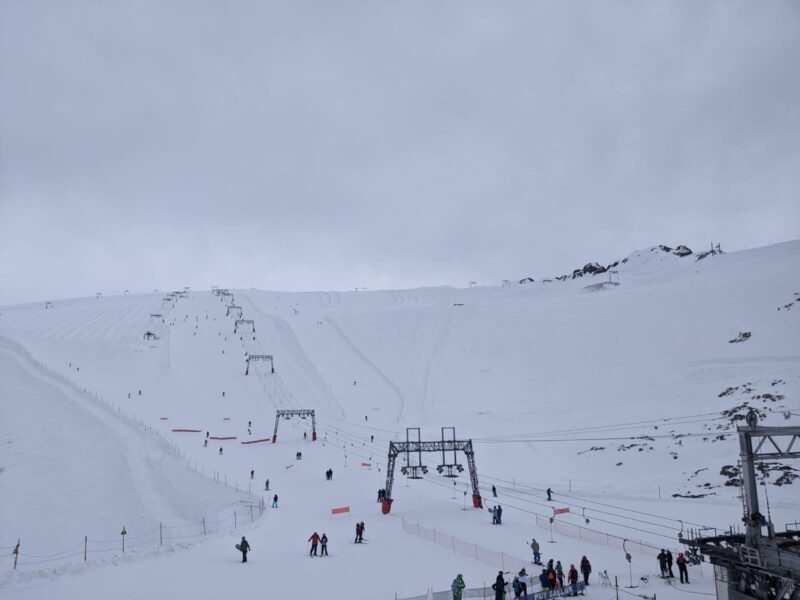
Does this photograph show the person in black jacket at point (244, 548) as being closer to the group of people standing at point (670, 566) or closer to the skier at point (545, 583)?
the skier at point (545, 583)

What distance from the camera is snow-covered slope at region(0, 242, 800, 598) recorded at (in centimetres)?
2466

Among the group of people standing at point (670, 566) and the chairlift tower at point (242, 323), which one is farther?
the chairlift tower at point (242, 323)

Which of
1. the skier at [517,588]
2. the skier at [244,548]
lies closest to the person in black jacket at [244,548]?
the skier at [244,548]

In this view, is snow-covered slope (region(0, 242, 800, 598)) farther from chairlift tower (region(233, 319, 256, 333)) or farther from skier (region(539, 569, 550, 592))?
skier (region(539, 569, 550, 592))

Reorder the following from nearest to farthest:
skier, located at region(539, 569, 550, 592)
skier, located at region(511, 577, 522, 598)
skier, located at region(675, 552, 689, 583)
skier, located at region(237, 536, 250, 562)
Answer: skier, located at region(511, 577, 522, 598) → skier, located at region(539, 569, 550, 592) → skier, located at region(675, 552, 689, 583) → skier, located at region(237, 536, 250, 562)

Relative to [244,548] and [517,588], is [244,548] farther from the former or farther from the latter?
[517,588]

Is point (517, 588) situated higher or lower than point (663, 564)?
higher

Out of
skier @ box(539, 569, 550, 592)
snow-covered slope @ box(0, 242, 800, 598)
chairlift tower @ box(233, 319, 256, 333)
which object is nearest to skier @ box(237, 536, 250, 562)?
snow-covered slope @ box(0, 242, 800, 598)

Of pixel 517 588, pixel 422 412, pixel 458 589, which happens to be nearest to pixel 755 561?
pixel 517 588

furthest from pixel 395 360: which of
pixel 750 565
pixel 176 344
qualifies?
pixel 750 565

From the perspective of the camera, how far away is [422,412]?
191ft

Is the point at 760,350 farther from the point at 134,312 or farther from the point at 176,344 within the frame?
the point at 134,312

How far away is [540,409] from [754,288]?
119ft

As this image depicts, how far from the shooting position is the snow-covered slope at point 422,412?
24656 mm
